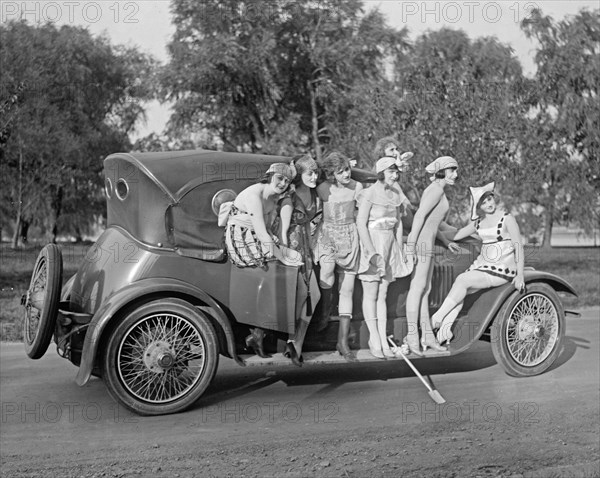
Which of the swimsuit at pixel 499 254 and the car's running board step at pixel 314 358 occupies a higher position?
the swimsuit at pixel 499 254

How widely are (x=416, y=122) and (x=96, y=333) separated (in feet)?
40.1

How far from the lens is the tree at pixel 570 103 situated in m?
22.1

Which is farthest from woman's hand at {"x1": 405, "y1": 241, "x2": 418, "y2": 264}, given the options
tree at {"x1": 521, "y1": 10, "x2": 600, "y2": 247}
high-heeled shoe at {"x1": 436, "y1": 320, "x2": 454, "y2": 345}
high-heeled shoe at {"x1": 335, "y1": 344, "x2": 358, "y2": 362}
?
tree at {"x1": 521, "y1": 10, "x2": 600, "y2": 247}

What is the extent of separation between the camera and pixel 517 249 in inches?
309

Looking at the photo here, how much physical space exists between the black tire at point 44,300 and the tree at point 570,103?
53.3ft

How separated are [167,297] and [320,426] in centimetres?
162

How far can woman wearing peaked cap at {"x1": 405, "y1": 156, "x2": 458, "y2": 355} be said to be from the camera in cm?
754

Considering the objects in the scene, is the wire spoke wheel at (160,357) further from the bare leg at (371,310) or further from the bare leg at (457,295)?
the bare leg at (457,295)

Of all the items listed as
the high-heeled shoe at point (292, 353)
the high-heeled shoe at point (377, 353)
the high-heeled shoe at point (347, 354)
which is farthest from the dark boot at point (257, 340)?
the high-heeled shoe at point (377, 353)

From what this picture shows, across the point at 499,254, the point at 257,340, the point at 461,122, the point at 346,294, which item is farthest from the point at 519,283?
the point at 461,122

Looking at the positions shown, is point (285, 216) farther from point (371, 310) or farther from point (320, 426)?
point (320, 426)

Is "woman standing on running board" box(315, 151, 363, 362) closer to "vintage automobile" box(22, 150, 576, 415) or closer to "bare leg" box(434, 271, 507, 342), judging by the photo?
"vintage automobile" box(22, 150, 576, 415)

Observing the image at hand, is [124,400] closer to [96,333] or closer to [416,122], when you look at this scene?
[96,333]

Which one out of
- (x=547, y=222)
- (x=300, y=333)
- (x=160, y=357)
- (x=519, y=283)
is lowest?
(x=160, y=357)
